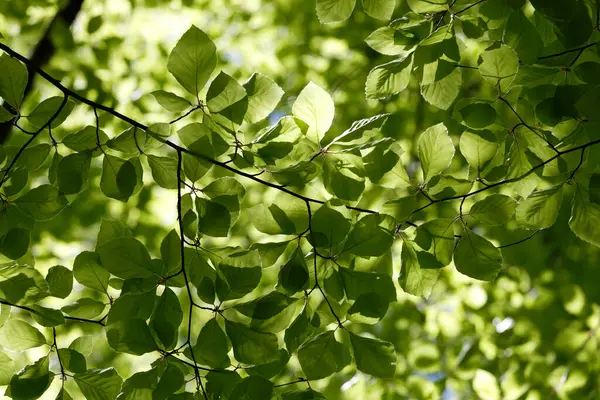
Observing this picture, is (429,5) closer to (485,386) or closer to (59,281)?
(59,281)

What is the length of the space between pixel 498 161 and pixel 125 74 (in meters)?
2.77

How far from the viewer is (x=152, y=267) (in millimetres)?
1024

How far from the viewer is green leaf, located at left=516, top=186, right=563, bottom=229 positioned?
109cm

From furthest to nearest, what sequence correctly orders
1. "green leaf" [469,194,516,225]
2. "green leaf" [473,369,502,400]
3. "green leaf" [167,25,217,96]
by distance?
"green leaf" [473,369,502,400]
"green leaf" [469,194,516,225]
"green leaf" [167,25,217,96]

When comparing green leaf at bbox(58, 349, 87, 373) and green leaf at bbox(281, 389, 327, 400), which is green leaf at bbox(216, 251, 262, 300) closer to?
green leaf at bbox(281, 389, 327, 400)

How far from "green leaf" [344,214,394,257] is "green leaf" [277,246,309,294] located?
3.4 inches

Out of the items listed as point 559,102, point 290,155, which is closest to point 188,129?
point 290,155

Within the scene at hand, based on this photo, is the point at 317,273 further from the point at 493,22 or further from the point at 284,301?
the point at 493,22

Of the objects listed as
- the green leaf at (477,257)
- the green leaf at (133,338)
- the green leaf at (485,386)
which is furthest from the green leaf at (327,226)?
the green leaf at (485,386)

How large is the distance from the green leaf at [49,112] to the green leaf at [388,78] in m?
0.55

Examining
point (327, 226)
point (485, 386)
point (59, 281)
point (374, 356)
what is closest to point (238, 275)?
point (327, 226)

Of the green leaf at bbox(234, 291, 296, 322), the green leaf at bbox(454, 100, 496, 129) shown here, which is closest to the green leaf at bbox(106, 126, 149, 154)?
the green leaf at bbox(234, 291, 296, 322)

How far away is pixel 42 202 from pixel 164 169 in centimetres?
23

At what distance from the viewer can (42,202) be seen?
44.6 inches
